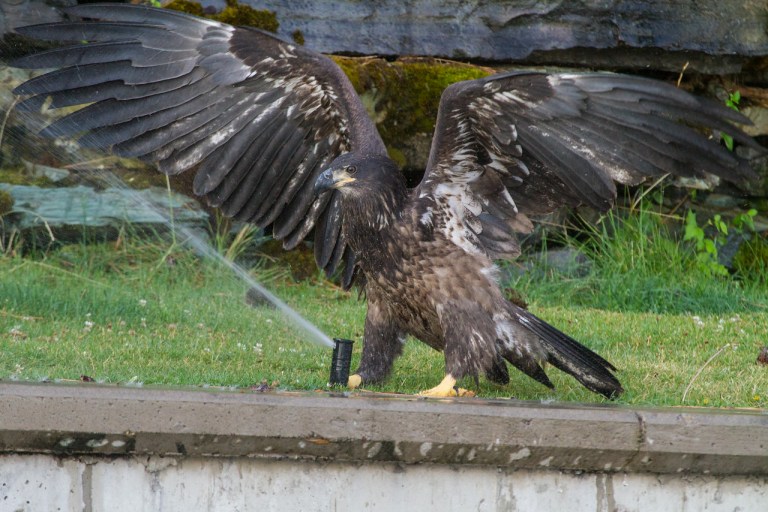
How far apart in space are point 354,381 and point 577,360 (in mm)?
969

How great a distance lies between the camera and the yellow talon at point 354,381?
4523 mm

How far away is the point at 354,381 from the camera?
4559 millimetres

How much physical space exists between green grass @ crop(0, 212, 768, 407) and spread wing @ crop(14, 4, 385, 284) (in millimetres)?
897

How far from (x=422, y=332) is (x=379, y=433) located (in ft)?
4.72

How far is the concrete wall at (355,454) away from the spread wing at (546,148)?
122cm

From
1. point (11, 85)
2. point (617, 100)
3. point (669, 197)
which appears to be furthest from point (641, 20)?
point (11, 85)

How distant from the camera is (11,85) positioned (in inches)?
306

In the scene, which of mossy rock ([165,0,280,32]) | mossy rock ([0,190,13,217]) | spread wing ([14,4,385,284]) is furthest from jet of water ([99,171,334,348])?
spread wing ([14,4,385,284])

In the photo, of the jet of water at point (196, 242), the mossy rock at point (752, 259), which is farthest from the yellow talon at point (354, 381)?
the mossy rock at point (752, 259)

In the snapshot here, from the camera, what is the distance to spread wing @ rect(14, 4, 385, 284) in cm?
460

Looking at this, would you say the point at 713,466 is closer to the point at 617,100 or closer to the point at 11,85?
the point at 617,100

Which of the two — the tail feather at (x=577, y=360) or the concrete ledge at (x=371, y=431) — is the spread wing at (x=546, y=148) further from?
the concrete ledge at (x=371, y=431)

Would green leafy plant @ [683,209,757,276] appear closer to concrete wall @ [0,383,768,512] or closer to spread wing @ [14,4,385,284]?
spread wing @ [14,4,385,284]

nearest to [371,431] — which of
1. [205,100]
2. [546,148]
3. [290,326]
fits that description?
[546,148]
